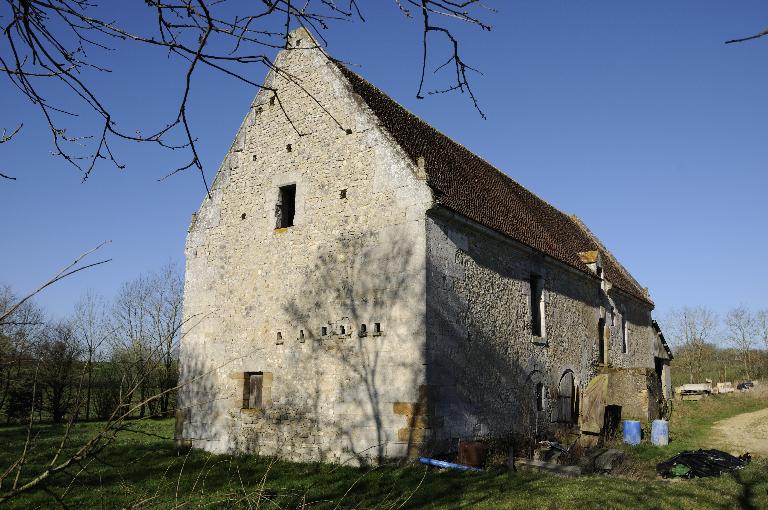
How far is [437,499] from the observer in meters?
8.56

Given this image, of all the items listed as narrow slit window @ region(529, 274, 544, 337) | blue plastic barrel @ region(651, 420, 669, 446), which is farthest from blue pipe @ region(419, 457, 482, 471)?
blue plastic barrel @ region(651, 420, 669, 446)

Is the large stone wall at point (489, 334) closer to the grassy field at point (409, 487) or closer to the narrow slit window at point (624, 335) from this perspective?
the grassy field at point (409, 487)

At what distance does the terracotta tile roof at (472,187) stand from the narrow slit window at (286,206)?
9.16ft

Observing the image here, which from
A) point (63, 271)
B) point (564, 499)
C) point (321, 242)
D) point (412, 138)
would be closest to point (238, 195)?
point (321, 242)

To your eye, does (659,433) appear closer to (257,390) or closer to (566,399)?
(566,399)

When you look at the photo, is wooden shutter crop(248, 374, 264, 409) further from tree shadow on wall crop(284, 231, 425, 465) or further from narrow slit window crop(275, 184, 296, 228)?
narrow slit window crop(275, 184, 296, 228)

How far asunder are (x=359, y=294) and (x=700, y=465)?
7.58 metres

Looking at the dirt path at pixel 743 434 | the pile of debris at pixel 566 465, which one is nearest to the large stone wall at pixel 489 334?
the pile of debris at pixel 566 465

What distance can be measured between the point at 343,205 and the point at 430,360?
154 inches

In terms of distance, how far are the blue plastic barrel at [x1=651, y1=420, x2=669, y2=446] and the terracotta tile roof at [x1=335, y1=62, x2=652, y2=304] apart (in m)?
4.68

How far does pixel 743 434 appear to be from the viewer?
62.8ft

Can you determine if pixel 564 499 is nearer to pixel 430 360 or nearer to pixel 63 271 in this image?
pixel 430 360

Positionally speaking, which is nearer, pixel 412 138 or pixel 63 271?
pixel 63 271

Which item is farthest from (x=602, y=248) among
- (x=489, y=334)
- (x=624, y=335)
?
(x=489, y=334)
